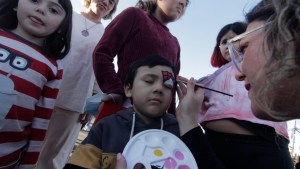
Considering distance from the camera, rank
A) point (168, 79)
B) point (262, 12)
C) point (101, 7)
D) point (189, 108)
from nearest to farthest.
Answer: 1. point (262, 12)
2. point (189, 108)
3. point (168, 79)
4. point (101, 7)

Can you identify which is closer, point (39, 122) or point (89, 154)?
point (89, 154)

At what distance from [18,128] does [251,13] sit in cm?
142

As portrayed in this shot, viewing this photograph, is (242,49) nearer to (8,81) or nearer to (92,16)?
(8,81)

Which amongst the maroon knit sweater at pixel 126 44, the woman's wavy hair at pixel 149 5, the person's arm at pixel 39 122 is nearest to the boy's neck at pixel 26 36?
the person's arm at pixel 39 122

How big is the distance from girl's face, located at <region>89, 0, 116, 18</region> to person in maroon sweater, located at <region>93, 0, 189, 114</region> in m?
0.83

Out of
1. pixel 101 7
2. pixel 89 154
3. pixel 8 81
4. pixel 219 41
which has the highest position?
pixel 101 7

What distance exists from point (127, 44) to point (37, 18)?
606mm

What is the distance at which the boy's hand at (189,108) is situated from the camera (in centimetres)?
159

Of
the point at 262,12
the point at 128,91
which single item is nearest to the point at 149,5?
the point at 128,91

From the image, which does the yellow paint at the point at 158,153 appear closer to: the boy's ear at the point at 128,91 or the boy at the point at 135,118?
the boy at the point at 135,118

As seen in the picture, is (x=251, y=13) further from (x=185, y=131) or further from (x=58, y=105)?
(x=58, y=105)

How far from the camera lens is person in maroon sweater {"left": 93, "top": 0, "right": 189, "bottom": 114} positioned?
1.93m

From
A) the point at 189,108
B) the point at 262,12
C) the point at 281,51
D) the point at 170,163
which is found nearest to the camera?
the point at 281,51

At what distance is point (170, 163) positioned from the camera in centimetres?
139
